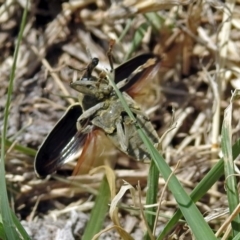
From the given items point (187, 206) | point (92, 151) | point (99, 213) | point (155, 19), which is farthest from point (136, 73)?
point (187, 206)

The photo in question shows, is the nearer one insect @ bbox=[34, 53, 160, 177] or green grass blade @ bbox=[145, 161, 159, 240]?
green grass blade @ bbox=[145, 161, 159, 240]

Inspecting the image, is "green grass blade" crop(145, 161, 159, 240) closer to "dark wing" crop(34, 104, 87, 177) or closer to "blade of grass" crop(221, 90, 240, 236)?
"blade of grass" crop(221, 90, 240, 236)

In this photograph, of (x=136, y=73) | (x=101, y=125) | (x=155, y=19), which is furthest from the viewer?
(x=155, y=19)

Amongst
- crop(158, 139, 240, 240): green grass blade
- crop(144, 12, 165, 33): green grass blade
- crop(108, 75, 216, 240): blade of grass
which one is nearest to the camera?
crop(108, 75, 216, 240): blade of grass

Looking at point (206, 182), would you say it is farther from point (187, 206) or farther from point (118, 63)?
point (118, 63)

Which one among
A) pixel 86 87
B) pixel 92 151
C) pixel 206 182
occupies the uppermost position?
pixel 86 87

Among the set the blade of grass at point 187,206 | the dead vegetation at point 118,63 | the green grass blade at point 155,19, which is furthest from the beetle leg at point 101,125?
the green grass blade at point 155,19

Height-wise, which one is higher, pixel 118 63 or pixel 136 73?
pixel 136 73

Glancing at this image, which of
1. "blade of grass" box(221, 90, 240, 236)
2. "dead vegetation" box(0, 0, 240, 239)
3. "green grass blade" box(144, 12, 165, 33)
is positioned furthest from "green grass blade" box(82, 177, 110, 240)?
"green grass blade" box(144, 12, 165, 33)
